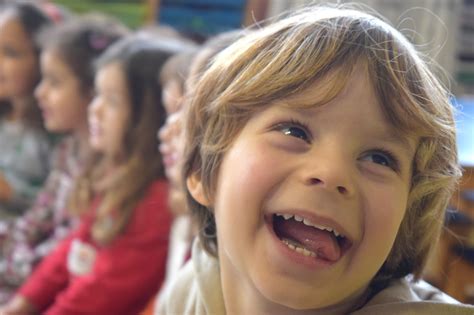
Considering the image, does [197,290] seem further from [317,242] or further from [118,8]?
[118,8]

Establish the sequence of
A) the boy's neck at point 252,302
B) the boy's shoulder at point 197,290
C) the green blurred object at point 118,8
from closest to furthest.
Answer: the boy's neck at point 252,302
the boy's shoulder at point 197,290
the green blurred object at point 118,8

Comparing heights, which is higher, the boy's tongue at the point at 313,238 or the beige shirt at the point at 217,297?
the boy's tongue at the point at 313,238

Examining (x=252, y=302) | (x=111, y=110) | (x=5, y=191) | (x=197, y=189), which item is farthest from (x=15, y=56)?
(x=252, y=302)

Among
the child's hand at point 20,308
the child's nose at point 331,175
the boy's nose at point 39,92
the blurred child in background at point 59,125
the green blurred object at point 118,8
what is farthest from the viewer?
the green blurred object at point 118,8

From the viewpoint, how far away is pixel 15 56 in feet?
6.75

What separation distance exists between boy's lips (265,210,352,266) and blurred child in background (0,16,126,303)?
1.16 m

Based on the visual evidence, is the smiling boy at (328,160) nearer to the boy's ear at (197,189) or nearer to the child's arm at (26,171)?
the boy's ear at (197,189)

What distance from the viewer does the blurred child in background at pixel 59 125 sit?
180 cm

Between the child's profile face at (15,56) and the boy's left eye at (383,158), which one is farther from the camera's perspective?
the child's profile face at (15,56)

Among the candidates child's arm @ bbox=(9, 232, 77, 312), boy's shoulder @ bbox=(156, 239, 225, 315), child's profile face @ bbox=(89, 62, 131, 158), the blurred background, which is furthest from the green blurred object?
boy's shoulder @ bbox=(156, 239, 225, 315)

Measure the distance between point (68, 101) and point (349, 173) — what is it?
131 centimetres

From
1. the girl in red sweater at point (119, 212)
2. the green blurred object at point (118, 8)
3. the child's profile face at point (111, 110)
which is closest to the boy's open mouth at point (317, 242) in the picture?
the girl in red sweater at point (119, 212)

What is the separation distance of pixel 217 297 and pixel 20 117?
4.67 ft

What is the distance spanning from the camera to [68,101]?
183cm
